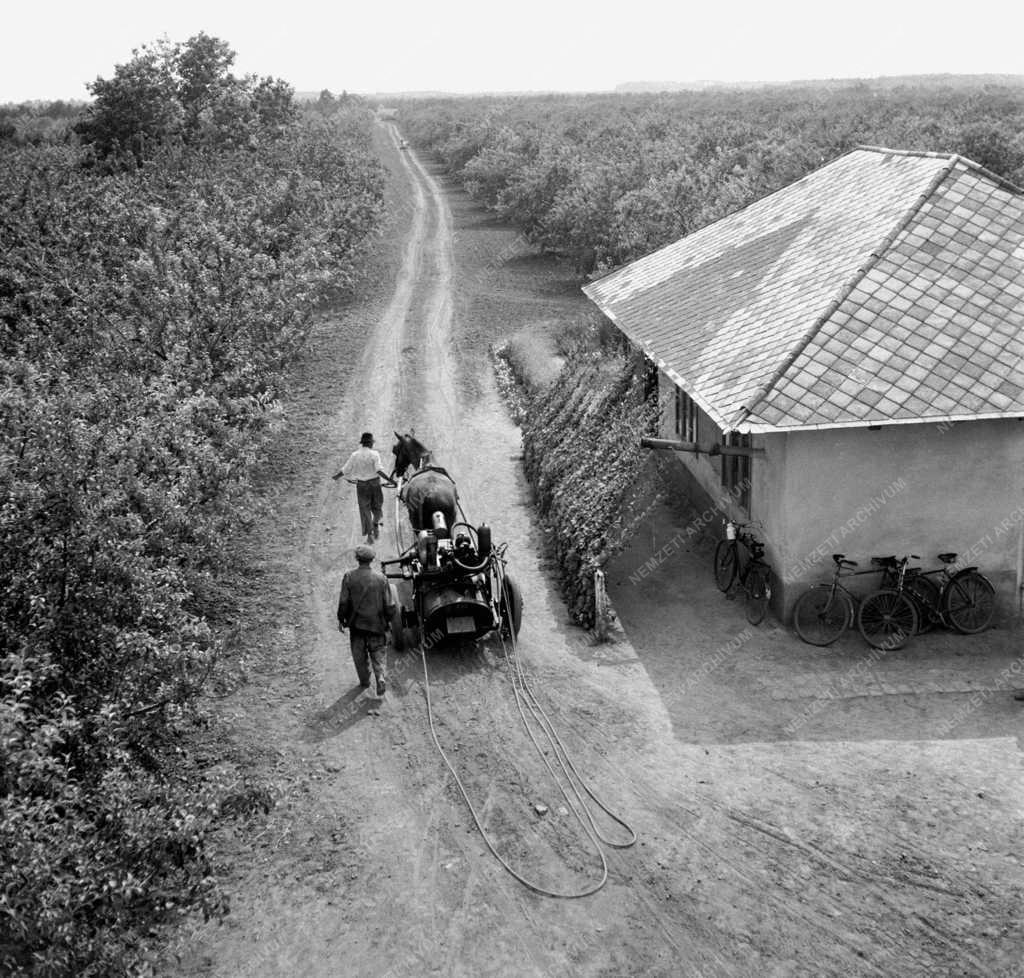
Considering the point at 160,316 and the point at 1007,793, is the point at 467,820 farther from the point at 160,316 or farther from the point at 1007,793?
the point at 160,316

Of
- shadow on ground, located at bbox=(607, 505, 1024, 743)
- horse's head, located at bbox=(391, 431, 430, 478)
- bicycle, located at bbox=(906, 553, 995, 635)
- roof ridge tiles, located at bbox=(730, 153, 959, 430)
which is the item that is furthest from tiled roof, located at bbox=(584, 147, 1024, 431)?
horse's head, located at bbox=(391, 431, 430, 478)

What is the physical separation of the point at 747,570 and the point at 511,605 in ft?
10.9

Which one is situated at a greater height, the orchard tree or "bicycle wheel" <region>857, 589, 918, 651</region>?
the orchard tree

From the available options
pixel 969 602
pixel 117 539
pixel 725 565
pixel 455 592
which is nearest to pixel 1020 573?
pixel 969 602

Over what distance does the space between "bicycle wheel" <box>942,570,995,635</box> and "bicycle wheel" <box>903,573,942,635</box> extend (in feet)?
0.35

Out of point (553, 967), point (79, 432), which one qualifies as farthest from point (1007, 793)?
point (79, 432)

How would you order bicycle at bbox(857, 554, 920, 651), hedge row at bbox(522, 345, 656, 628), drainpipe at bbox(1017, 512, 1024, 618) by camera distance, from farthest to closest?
hedge row at bbox(522, 345, 656, 628)
drainpipe at bbox(1017, 512, 1024, 618)
bicycle at bbox(857, 554, 920, 651)

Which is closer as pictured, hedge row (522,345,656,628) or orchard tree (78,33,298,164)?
hedge row (522,345,656,628)

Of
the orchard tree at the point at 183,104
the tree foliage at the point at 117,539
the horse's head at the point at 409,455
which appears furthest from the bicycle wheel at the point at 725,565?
the orchard tree at the point at 183,104

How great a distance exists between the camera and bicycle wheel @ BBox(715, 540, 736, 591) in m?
15.1

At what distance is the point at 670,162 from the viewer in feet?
133

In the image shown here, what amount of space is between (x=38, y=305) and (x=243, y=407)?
7.42m

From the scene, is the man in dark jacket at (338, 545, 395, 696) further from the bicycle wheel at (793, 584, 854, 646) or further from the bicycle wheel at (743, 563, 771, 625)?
the bicycle wheel at (793, 584, 854, 646)

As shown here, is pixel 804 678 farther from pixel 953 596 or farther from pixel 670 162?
pixel 670 162
